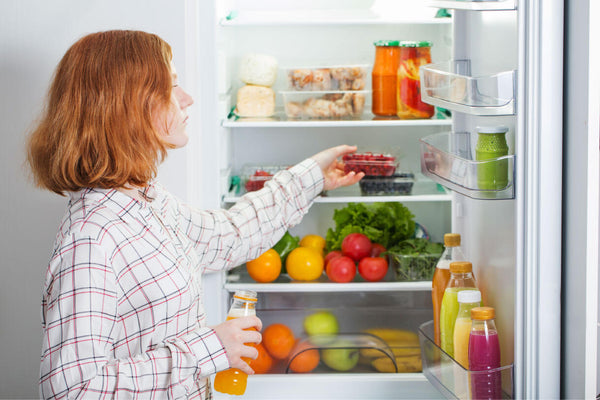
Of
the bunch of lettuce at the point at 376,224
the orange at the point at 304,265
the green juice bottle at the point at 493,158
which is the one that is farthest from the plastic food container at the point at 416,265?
the green juice bottle at the point at 493,158

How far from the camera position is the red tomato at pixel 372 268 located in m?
2.13

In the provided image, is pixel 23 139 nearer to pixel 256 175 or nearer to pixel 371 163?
pixel 256 175

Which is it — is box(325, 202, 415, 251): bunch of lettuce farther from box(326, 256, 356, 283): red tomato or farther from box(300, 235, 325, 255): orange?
box(326, 256, 356, 283): red tomato

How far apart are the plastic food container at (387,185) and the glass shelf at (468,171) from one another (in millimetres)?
527

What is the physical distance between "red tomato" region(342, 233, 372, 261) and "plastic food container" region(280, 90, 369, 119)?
0.42 m

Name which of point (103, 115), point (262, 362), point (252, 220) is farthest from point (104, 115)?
point (262, 362)

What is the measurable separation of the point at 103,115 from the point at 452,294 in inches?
35.0

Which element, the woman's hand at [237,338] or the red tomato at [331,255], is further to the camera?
the red tomato at [331,255]

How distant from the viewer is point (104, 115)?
126 centimetres

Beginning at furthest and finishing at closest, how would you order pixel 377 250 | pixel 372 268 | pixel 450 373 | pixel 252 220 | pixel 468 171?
1. pixel 377 250
2. pixel 372 268
3. pixel 252 220
4. pixel 450 373
5. pixel 468 171

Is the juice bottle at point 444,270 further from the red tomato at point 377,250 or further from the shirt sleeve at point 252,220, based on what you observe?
the red tomato at point 377,250

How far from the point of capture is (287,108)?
222cm

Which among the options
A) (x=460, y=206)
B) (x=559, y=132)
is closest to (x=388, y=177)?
(x=460, y=206)

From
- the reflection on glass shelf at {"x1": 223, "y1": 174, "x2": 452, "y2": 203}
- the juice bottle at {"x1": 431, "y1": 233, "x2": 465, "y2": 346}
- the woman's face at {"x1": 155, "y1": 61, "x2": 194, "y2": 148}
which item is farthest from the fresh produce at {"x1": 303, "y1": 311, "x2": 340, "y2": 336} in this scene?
the woman's face at {"x1": 155, "y1": 61, "x2": 194, "y2": 148}
